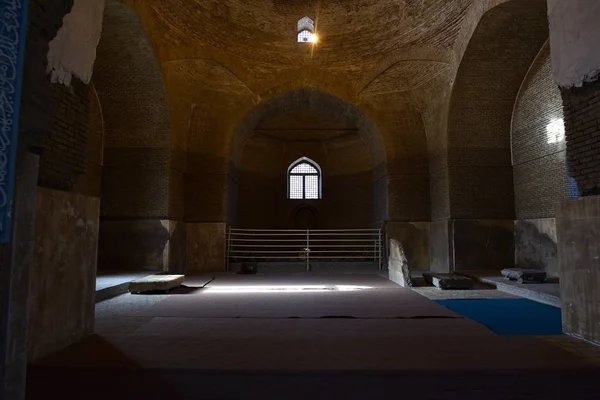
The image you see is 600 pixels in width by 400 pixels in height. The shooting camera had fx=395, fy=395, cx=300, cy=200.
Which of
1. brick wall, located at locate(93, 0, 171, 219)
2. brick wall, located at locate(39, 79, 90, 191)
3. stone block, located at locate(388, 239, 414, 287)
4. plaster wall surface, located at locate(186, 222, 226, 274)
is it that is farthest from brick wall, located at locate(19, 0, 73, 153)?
plaster wall surface, located at locate(186, 222, 226, 274)

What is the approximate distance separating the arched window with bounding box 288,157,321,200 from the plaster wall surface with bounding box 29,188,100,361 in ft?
50.5

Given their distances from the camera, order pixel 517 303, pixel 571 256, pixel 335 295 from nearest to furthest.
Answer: pixel 571 256, pixel 517 303, pixel 335 295

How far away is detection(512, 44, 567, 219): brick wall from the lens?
33.0 ft

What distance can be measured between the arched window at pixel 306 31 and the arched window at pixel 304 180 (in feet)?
24.9

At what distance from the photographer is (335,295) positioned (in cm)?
772

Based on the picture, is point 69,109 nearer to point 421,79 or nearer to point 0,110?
point 0,110

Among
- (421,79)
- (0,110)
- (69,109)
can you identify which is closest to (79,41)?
(69,109)

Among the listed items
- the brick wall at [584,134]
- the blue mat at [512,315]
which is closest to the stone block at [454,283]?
the blue mat at [512,315]

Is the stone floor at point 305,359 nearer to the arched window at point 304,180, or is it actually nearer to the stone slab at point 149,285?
the stone slab at point 149,285

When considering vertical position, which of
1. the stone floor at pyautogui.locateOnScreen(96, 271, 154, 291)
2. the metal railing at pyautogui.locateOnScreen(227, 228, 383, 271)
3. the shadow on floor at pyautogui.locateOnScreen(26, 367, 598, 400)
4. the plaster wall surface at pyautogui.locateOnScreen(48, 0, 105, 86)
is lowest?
the shadow on floor at pyautogui.locateOnScreen(26, 367, 598, 400)

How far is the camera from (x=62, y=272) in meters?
4.15

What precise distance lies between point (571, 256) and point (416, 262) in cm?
899

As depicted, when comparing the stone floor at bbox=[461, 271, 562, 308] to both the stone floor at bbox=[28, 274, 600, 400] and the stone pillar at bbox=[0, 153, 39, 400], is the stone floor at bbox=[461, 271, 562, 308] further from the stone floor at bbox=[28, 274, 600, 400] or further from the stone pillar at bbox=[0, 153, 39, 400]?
the stone pillar at bbox=[0, 153, 39, 400]

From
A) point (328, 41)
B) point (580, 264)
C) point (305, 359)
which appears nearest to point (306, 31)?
point (328, 41)
